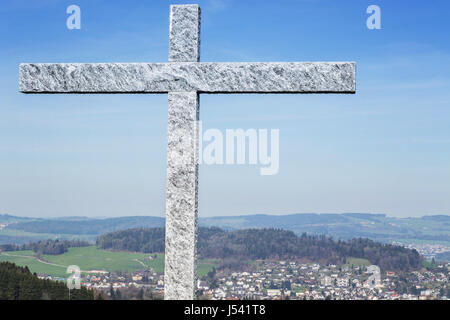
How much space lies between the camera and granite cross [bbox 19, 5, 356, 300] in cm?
503

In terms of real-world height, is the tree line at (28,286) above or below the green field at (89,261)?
above

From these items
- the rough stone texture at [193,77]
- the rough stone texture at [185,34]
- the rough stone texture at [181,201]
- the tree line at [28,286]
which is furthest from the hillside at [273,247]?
the rough stone texture at [185,34]

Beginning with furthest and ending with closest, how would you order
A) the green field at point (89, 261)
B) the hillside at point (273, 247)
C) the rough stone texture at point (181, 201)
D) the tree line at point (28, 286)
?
the green field at point (89, 261), the hillside at point (273, 247), the tree line at point (28, 286), the rough stone texture at point (181, 201)

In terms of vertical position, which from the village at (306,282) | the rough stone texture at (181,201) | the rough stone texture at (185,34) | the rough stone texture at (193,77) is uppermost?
the rough stone texture at (185,34)

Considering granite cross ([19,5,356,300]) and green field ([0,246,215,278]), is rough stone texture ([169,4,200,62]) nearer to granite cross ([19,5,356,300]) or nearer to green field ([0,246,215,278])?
Answer: granite cross ([19,5,356,300])

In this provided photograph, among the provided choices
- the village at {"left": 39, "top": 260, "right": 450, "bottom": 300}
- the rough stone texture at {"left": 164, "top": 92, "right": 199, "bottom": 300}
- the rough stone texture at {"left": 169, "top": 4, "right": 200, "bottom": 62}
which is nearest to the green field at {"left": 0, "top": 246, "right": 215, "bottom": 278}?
the village at {"left": 39, "top": 260, "right": 450, "bottom": 300}

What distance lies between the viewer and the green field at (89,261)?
28.0m

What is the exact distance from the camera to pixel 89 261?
32.8m

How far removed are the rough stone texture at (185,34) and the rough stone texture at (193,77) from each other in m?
0.12

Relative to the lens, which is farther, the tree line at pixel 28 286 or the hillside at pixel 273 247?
the hillside at pixel 273 247

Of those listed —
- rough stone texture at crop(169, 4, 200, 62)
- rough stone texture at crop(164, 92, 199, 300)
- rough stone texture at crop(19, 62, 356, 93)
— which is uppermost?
rough stone texture at crop(169, 4, 200, 62)

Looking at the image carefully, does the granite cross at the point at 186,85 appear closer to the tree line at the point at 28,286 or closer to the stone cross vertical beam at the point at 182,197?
the stone cross vertical beam at the point at 182,197

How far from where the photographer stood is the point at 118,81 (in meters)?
5.34
